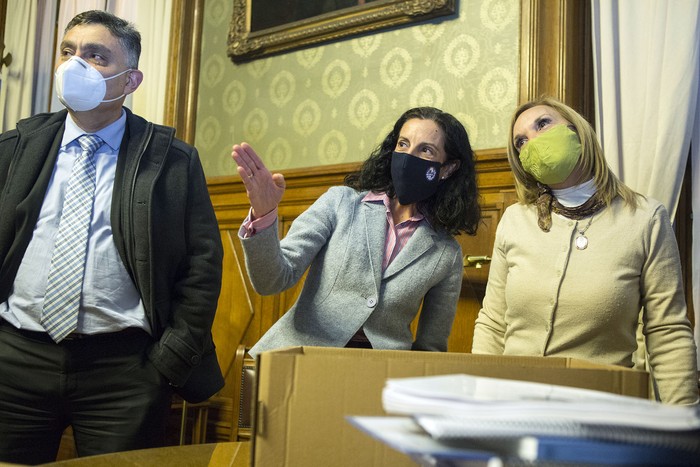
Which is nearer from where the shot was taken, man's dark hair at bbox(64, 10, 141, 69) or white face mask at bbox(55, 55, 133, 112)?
white face mask at bbox(55, 55, 133, 112)

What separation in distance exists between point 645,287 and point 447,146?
27.4 inches

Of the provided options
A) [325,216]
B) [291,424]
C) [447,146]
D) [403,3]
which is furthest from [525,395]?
[403,3]

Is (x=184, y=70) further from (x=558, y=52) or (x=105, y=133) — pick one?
(x=105, y=133)

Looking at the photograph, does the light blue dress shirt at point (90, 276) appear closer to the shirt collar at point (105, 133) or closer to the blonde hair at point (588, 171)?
the shirt collar at point (105, 133)

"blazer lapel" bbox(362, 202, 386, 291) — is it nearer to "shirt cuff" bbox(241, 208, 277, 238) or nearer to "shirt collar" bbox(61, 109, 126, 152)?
"shirt cuff" bbox(241, 208, 277, 238)

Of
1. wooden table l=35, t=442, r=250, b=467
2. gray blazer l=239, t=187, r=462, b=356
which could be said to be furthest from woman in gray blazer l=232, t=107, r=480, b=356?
wooden table l=35, t=442, r=250, b=467

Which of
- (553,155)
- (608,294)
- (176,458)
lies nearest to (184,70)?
(553,155)

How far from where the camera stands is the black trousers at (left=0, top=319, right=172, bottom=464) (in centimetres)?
175

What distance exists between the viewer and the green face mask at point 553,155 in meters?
2.01

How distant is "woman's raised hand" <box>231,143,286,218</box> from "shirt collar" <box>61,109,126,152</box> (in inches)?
23.6

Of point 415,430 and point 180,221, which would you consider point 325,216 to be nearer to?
point 180,221

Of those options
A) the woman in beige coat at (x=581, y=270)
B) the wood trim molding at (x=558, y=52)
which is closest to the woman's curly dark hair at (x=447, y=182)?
the woman in beige coat at (x=581, y=270)

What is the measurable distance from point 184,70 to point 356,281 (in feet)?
9.60

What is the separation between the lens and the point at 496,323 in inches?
84.4
